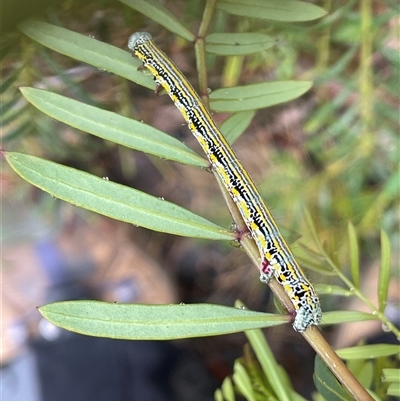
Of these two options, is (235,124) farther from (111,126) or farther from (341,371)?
(341,371)

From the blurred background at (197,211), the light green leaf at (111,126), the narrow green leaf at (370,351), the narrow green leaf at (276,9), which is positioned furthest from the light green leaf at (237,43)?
the narrow green leaf at (370,351)

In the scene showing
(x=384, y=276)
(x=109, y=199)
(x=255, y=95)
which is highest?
(x=255, y=95)

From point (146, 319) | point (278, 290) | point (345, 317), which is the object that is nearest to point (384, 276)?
point (345, 317)

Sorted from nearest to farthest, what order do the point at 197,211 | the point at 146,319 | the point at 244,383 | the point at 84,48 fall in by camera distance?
1. the point at 146,319
2. the point at 84,48
3. the point at 244,383
4. the point at 197,211

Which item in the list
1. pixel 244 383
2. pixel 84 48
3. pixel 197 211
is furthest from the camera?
pixel 197 211

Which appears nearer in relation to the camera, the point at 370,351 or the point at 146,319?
the point at 146,319
